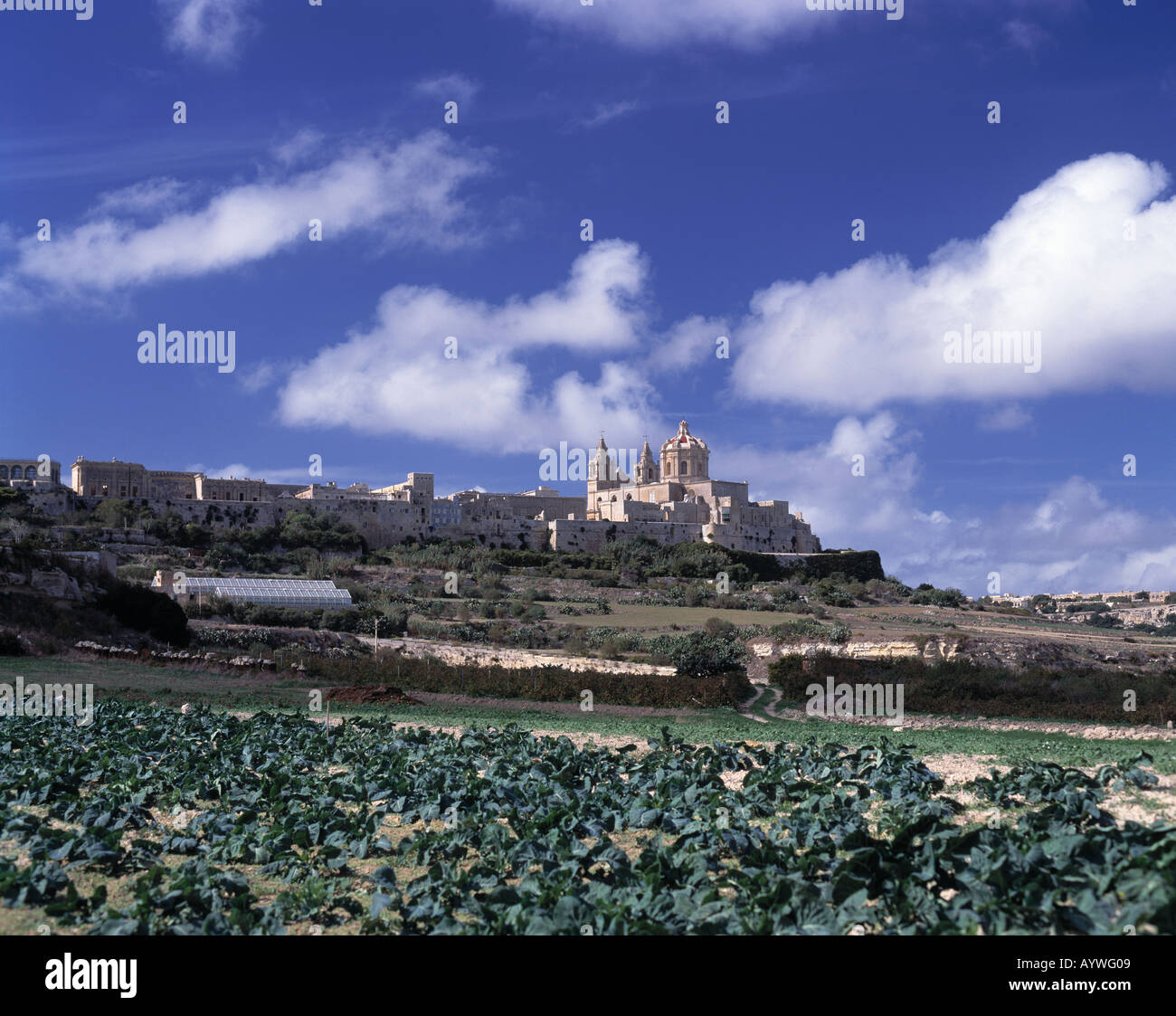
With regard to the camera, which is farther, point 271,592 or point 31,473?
point 31,473

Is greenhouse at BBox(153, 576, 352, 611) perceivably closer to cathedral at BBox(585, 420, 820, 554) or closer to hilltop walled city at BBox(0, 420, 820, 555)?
hilltop walled city at BBox(0, 420, 820, 555)

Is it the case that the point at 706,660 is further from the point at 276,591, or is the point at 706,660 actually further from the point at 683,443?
the point at 683,443

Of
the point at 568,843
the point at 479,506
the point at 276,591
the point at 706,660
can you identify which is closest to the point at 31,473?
the point at 479,506

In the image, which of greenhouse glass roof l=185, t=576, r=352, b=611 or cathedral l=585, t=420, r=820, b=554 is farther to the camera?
cathedral l=585, t=420, r=820, b=554

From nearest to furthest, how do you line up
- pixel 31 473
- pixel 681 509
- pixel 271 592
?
pixel 271 592
pixel 31 473
pixel 681 509

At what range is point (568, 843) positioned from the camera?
26.9 feet

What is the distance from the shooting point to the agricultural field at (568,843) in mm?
6344

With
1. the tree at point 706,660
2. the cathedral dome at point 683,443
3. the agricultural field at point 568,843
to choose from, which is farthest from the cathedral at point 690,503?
the agricultural field at point 568,843

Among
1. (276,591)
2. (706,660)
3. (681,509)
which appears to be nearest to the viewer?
(706,660)

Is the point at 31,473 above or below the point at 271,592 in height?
above

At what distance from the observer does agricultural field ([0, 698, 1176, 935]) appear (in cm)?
634

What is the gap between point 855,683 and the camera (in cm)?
2639

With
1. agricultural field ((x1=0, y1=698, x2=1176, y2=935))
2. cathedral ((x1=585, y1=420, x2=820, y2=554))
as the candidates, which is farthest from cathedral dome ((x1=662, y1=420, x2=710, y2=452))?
agricultural field ((x1=0, y1=698, x2=1176, y2=935))
